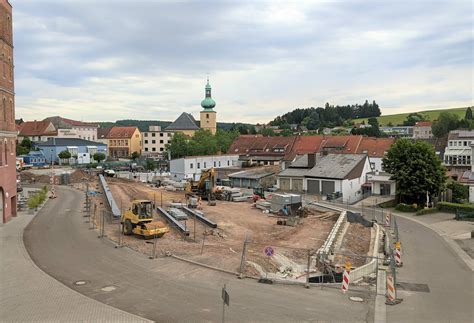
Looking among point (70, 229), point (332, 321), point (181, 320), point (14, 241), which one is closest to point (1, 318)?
point (181, 320)

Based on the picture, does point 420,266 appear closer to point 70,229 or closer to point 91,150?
point 70,229

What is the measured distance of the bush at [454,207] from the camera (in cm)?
4016

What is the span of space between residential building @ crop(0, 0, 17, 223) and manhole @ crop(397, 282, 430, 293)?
26.0 m

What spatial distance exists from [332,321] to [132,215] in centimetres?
1595

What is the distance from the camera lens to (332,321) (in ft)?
45.5

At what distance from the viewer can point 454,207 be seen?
1655 inches

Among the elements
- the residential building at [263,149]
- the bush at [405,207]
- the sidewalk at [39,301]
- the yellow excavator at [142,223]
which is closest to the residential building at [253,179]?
the residential building at [263,149]

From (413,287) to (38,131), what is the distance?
385 feet

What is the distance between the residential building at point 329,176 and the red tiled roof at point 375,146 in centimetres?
1660

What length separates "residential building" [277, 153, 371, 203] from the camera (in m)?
51.3

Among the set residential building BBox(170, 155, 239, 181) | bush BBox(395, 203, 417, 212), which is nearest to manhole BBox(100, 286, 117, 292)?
bush BBox(395, 203, 417, 212)

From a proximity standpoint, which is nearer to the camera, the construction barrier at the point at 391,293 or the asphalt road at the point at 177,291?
the asphalt road at the point at 177,291

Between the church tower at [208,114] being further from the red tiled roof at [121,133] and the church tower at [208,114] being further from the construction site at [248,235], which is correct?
the construction site at [248,235]

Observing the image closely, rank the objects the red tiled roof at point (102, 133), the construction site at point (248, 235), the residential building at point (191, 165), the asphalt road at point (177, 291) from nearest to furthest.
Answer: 1. the asphalt road at point (177, 291)
2. the construction site at point (248, 235)
3. the residential building at point (191, 165)
4. the red tiled roof at point (102, 133)
